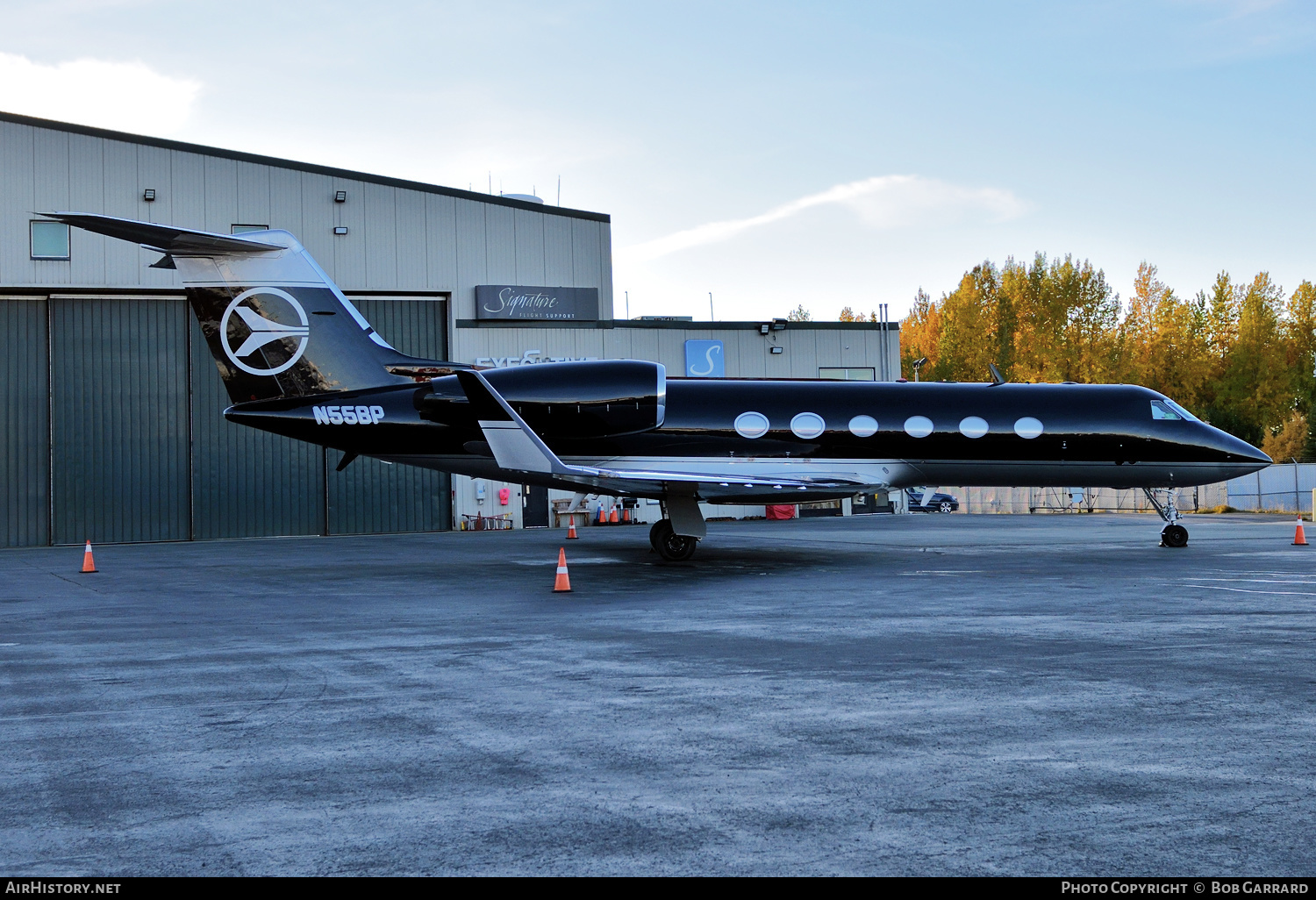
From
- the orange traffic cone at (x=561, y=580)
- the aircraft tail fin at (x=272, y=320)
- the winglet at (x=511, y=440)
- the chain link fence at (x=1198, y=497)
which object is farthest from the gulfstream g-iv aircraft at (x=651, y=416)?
the chain link fence at (x=1198, y=497)

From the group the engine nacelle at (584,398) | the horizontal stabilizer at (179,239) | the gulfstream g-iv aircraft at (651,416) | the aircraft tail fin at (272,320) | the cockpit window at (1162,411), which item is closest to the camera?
the horizontal stabilizer at (179,239)

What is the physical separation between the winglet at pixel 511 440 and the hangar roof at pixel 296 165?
17832mm

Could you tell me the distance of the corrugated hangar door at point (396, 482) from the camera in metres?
31.2

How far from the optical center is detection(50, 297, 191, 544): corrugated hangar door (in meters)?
29.3

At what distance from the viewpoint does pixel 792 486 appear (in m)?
17.4

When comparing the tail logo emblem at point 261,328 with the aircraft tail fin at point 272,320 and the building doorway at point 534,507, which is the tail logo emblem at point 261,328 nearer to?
the aircraft tail fin at point 272,320

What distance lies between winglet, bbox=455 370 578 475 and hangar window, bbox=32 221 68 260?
1894 cm

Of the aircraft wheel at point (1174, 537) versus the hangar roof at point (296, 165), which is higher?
the hangar roof at point (296, 165)

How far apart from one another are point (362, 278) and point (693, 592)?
2070 centimetres

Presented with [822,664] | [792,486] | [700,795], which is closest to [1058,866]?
[700,795]

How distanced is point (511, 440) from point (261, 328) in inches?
219

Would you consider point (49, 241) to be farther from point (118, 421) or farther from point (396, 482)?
point (396, 482)
